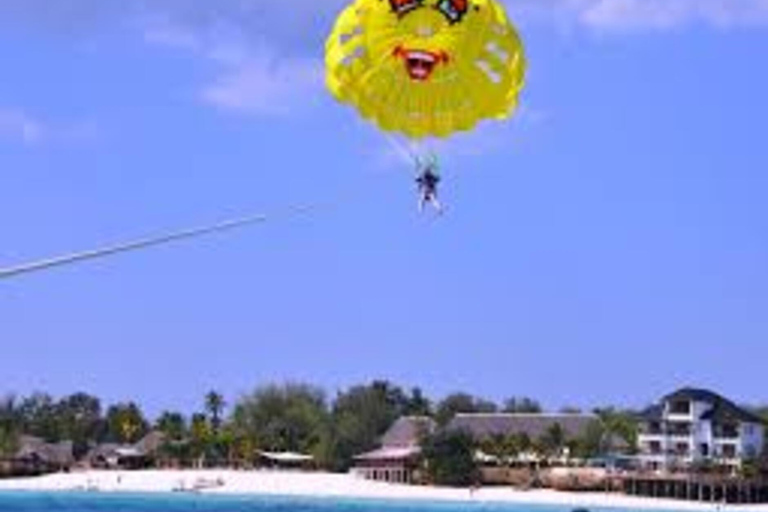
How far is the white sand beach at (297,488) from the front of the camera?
326 feet

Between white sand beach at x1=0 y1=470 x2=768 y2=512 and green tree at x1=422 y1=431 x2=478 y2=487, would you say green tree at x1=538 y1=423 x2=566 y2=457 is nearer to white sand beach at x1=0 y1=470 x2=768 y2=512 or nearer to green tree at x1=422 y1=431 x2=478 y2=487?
green tree at x1=422 y1=431 x2=478 y2=487

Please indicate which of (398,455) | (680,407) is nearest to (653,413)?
(680,407)

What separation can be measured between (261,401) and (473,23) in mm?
114592

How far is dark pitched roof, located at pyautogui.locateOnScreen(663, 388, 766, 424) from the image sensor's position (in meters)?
116

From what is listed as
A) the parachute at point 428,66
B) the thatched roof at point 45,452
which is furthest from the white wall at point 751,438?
the parachute at point 428,66

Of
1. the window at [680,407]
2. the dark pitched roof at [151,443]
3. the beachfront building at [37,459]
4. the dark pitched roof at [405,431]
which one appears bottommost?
the beachfront building at [37,459]

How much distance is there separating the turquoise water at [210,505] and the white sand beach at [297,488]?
1.56 metres

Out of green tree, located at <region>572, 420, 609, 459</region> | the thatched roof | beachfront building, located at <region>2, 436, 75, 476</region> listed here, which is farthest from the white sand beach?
green tree, located at <region>572, 420, 609, 459</region>

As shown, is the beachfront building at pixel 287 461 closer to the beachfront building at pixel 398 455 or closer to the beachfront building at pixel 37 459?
the beachfront building at pixel 398 455

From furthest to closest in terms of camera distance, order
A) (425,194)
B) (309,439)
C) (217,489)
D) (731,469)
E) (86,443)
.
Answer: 1. (86,443)
2. (309,439)
3. (217,489)
4. (731,469)
5. (425,194)

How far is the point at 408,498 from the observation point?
4220 inches

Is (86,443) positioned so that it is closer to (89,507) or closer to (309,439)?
(309,439)

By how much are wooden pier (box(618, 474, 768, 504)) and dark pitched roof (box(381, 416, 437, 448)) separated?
23.9 m

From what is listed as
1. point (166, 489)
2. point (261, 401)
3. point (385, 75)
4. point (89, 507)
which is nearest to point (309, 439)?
point (261, 401)
